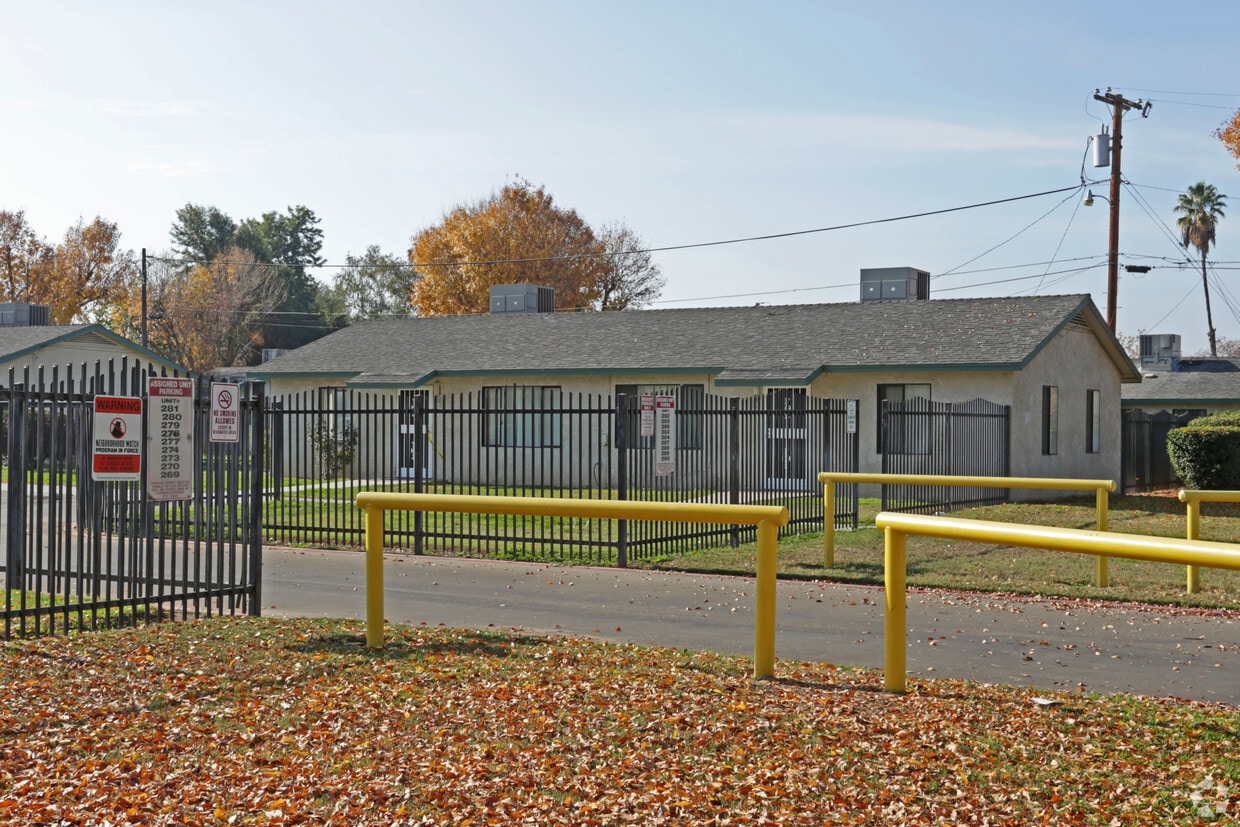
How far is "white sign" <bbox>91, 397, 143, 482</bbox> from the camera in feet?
29.8

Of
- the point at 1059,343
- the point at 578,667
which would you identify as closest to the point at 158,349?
the point at 1059,343

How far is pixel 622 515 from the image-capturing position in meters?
7.79

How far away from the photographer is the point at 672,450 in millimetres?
14688

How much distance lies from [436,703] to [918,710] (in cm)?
244

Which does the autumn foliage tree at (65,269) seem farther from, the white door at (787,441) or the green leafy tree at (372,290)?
the white door at (787,441)

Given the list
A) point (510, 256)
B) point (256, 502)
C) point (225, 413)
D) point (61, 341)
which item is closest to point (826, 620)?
point (256, 502)

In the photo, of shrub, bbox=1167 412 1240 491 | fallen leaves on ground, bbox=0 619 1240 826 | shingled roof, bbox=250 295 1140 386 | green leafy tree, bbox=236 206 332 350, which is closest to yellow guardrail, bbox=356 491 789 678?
fallen leaves on ground, bbox=0 619 1240 826

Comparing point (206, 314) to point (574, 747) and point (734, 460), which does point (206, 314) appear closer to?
point (734, 460)

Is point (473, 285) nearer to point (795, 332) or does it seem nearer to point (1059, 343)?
point (795, 332)

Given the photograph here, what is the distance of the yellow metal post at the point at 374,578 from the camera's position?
8203 mm

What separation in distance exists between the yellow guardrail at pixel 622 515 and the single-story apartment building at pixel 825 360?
49.6 feet

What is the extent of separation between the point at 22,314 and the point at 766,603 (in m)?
43.2

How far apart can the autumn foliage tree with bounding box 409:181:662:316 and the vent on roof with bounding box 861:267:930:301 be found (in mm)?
27728

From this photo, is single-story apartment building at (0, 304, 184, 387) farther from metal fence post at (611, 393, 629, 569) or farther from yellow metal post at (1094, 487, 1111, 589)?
yellow metal post at (1094, 487, 1111, 589)
